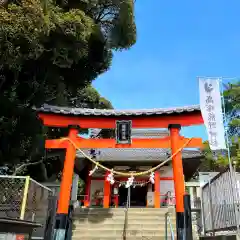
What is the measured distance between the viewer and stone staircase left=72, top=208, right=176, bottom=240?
32.0 feet

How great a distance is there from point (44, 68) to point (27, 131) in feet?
9.00

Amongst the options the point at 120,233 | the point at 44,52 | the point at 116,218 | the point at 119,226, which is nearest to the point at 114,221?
the point at 116,218

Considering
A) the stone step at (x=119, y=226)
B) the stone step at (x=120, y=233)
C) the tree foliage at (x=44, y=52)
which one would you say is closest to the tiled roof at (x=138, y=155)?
the tree foliage at (x=44, y=52)

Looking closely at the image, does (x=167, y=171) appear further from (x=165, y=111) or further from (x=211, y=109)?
(x=211, y=109)

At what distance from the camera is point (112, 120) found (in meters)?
9.45

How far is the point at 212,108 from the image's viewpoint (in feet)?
24.8

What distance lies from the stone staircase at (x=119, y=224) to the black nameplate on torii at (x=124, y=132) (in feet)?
10.3

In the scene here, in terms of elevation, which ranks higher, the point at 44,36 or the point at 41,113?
the point at 44,36

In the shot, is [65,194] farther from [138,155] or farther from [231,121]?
[231,121]

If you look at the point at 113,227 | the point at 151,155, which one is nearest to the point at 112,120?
the point at 113,227

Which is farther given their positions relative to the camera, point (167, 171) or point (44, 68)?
point (167, 171)

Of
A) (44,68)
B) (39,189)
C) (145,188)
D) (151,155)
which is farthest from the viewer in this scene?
(145,188)

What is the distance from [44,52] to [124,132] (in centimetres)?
477

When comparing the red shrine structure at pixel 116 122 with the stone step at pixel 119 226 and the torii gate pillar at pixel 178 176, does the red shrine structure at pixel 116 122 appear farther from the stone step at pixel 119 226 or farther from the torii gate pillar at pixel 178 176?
the stone step at pixel 119 226
